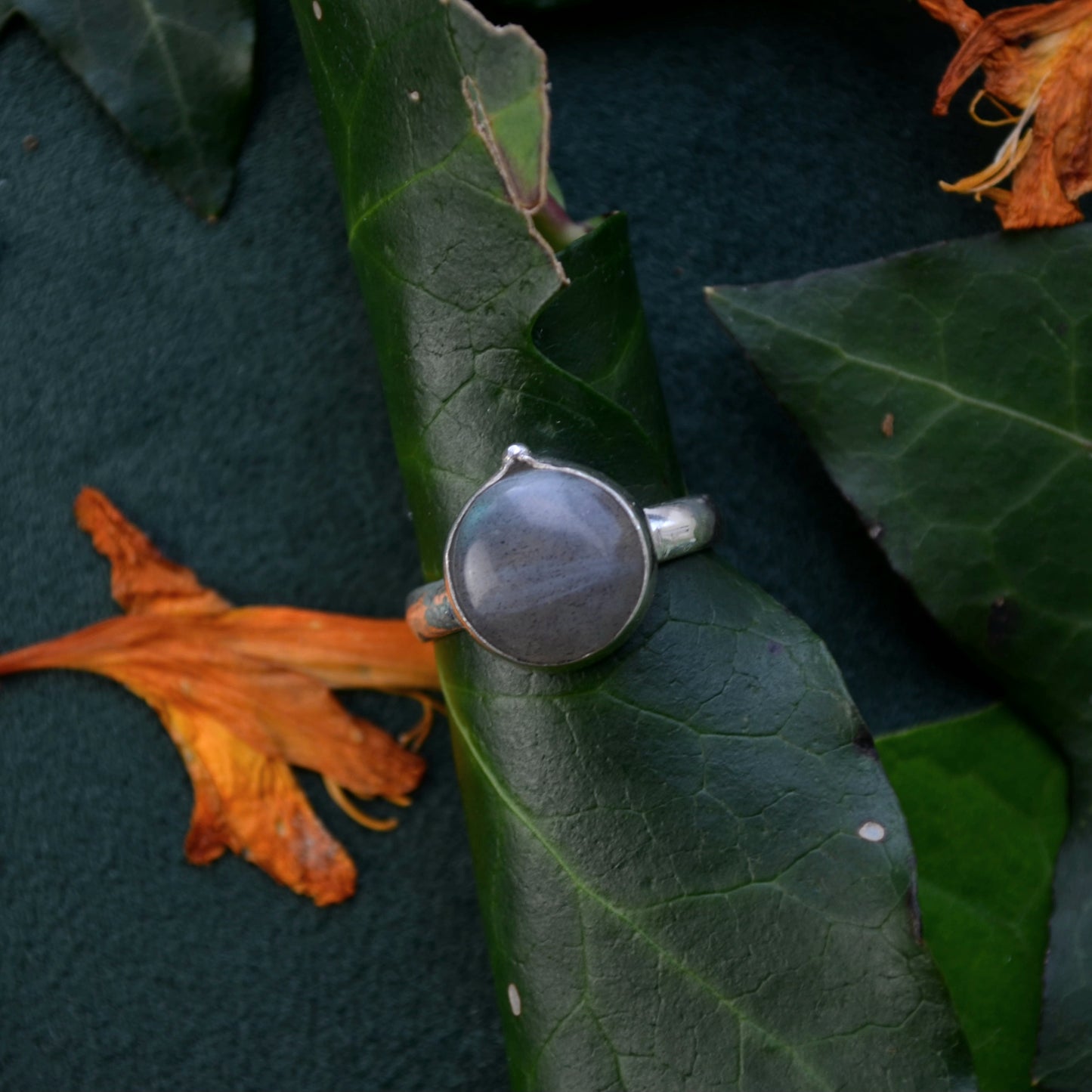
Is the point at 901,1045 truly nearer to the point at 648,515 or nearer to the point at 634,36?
the point at 648,515

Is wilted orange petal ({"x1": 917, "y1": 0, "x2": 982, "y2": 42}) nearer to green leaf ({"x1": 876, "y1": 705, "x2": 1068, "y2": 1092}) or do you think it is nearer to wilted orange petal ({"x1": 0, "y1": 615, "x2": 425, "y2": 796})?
green leaf ({"x1": 876, "y1": 705, "x2": 1068, "y2": 1092})

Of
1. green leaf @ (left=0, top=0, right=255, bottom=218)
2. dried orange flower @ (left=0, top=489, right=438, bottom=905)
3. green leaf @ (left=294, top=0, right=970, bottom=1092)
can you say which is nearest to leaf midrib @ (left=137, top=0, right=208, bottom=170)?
green leaf @ (left=0, top=0, right=255, bottom=218)

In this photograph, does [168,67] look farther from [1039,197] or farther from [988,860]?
[988,860]

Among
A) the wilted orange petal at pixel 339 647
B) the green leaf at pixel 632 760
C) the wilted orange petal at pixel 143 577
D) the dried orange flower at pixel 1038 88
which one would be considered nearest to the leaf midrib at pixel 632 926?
the green leaf at pixel 632 760

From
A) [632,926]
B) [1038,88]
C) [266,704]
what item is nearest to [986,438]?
[1038,88]

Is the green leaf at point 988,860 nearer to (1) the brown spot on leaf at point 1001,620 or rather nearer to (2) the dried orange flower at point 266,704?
(1) the brown spot on leaf at point 1001,620

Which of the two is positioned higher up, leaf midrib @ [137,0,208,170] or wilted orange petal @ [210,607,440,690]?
leaf midrib @ [137,0,208,170]
